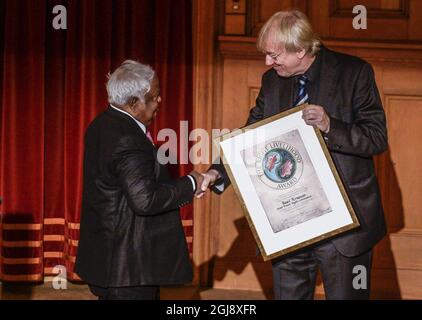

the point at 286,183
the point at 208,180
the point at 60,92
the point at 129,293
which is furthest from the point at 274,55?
the point at 60,92

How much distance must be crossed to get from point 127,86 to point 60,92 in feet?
6.66

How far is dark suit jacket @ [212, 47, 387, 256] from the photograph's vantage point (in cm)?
295

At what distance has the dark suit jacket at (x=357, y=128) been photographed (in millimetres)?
2951

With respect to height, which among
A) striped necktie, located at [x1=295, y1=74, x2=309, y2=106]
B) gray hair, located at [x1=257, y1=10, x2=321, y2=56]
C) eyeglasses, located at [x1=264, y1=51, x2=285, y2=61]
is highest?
gray hair, located at [x1=257, y1=10, x2=321, y2=56]

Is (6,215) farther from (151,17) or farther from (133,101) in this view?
(133,101)

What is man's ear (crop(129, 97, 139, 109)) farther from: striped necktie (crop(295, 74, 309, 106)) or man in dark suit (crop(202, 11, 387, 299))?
striped necktie (crop(295, 74, 309, 106))

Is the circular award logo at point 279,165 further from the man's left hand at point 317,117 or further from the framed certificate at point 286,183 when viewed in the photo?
the man's left hand at point 317,117

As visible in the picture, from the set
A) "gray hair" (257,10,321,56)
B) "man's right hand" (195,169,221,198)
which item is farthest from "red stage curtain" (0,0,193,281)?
"gray hair" (257,10,321,56)

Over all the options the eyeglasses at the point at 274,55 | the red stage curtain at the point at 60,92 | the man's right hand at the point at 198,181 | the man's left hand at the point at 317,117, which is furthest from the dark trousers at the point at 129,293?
the red stage curtain at the point at 60,92

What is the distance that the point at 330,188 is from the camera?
2.93 m

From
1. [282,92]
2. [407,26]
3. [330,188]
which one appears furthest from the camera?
[407,26]

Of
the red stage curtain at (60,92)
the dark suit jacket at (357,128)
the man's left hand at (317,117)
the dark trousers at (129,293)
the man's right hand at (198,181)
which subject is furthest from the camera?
the red stage curtain at (60,92)
